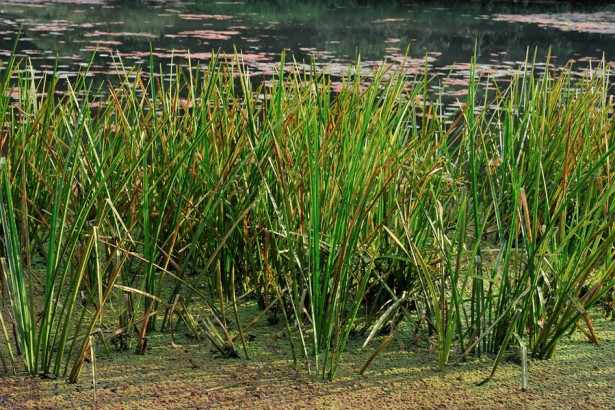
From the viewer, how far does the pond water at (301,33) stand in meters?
7.68

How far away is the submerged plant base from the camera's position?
1531mm

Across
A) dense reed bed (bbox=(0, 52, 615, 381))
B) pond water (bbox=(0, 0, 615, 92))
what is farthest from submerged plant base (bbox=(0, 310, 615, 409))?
pond water (bbox=(0, 0, 615, 92))

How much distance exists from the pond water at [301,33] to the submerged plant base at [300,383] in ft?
14.7

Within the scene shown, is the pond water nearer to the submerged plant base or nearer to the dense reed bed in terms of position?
the dense reed bed

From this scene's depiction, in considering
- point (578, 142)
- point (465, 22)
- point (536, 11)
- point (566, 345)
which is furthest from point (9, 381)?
point (536, 11)

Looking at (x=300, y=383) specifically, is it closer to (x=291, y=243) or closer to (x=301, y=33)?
(x=291, y=243)

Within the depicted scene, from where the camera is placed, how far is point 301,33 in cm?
1016

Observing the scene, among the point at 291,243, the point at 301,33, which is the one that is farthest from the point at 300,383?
the point at 301,33

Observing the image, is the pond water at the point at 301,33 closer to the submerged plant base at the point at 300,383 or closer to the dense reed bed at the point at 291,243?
the dense reed bed at the point at 291,243

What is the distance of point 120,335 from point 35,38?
7.30 m

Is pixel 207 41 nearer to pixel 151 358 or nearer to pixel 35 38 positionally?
pixel 35 38

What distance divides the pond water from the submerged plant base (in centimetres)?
448

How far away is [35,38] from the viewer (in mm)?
8359

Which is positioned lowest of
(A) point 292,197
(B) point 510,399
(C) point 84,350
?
(B) point 510,399
